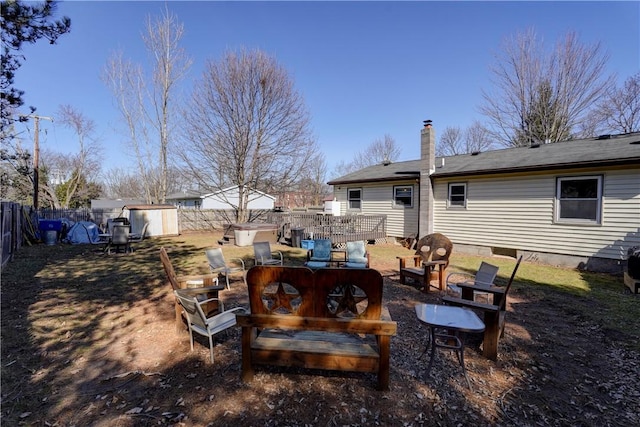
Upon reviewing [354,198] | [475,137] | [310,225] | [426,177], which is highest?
[475,137]

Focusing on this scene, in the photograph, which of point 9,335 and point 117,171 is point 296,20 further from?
point 117,171

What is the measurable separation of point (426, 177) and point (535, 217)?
4049mm

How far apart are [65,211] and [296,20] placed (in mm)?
16865

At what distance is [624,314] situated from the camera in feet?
16.4

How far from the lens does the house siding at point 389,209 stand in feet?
42.9

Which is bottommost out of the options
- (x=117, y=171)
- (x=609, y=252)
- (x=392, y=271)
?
(x=392, y=271)

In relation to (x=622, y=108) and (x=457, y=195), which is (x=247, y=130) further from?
(x=622, y=108)

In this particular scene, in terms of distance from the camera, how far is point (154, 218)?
669 inches

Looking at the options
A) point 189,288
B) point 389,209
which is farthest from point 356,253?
point 389,209

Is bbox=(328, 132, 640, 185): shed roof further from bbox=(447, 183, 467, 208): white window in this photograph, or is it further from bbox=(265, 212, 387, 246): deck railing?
bbox=(265, 212, 387, 246): deck railing

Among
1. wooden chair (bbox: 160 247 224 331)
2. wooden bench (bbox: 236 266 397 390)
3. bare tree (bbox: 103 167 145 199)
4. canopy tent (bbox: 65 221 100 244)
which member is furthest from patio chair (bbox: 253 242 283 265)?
bare tree (bbox: 103 167 145 199)

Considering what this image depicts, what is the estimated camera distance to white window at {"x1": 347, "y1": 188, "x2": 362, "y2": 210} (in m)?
15.5

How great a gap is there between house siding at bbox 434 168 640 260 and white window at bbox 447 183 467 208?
6.2 inches

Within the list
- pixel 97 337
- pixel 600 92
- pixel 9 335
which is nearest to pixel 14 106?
pixel 9 335
